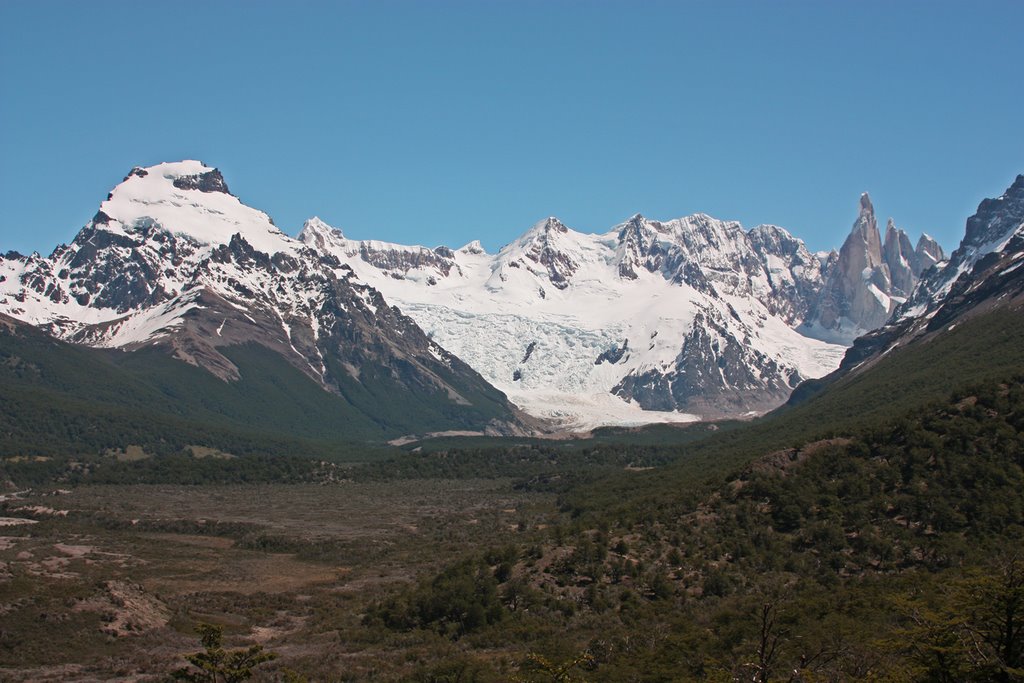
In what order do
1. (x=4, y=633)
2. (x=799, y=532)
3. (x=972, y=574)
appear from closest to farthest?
1. (x=972, y=574)
2. (x=4, y=633)
3. (x=799, y=532)

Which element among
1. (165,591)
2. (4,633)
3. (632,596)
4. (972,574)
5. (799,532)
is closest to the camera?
(972,574)

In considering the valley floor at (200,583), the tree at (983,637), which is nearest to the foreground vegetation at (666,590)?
the tree at (983,637)

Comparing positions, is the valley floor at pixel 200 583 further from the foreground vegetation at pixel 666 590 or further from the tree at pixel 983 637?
the tree at pixel 983 637

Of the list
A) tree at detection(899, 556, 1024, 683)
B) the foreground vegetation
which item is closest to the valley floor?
the foreground vegetation

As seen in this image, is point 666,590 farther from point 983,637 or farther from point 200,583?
point 200,583

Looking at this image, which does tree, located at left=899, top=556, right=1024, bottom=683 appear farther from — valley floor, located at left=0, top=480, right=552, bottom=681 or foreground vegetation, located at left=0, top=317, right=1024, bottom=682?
valley floor, located at left=0, top=480, right=552, bottom=681

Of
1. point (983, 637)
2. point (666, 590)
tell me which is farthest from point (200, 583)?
point (983, 637)

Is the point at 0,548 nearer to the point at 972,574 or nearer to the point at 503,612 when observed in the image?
the point at 503,612

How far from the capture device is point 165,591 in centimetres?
11788

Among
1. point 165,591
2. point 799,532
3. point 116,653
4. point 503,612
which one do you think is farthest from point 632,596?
point 165,591

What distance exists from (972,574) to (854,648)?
11.9 meters

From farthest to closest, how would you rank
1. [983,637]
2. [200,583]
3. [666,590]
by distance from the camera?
[200,583]
[666,590]
[983,637]

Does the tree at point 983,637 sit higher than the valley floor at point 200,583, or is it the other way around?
the tree at point 983,637

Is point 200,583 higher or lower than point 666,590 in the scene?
lower
